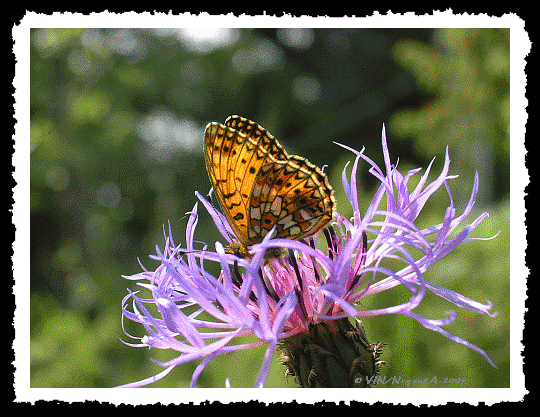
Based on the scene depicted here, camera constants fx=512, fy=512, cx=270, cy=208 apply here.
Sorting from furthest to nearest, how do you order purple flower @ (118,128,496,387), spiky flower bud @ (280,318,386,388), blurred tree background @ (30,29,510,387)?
1. blurred tree background @ (30,29,510,387)
2. spiky flower bud @ (280,318,386,388)
3. purple flower @ (118,128,496,387)

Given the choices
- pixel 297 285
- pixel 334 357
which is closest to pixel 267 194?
pixel 297 285

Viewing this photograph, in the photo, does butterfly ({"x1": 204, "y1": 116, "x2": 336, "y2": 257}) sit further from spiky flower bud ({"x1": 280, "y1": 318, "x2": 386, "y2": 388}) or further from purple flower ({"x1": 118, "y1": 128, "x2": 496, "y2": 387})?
spiky flower bud ({"x1": 280, "y1": 318, "x2": 386, "y2": 388})

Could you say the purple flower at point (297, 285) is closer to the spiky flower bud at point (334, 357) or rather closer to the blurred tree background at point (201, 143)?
the spiky flower bud at point (334, 357)

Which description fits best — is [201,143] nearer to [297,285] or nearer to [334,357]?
[297,285]

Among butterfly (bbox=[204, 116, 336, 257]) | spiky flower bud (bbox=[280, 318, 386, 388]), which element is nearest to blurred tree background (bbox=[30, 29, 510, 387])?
spiky flower bud (bbox=[280, 318, 386, 388])

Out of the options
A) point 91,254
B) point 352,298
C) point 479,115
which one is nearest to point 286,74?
point 91,254

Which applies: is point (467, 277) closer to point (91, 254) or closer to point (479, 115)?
point (479, 115)
